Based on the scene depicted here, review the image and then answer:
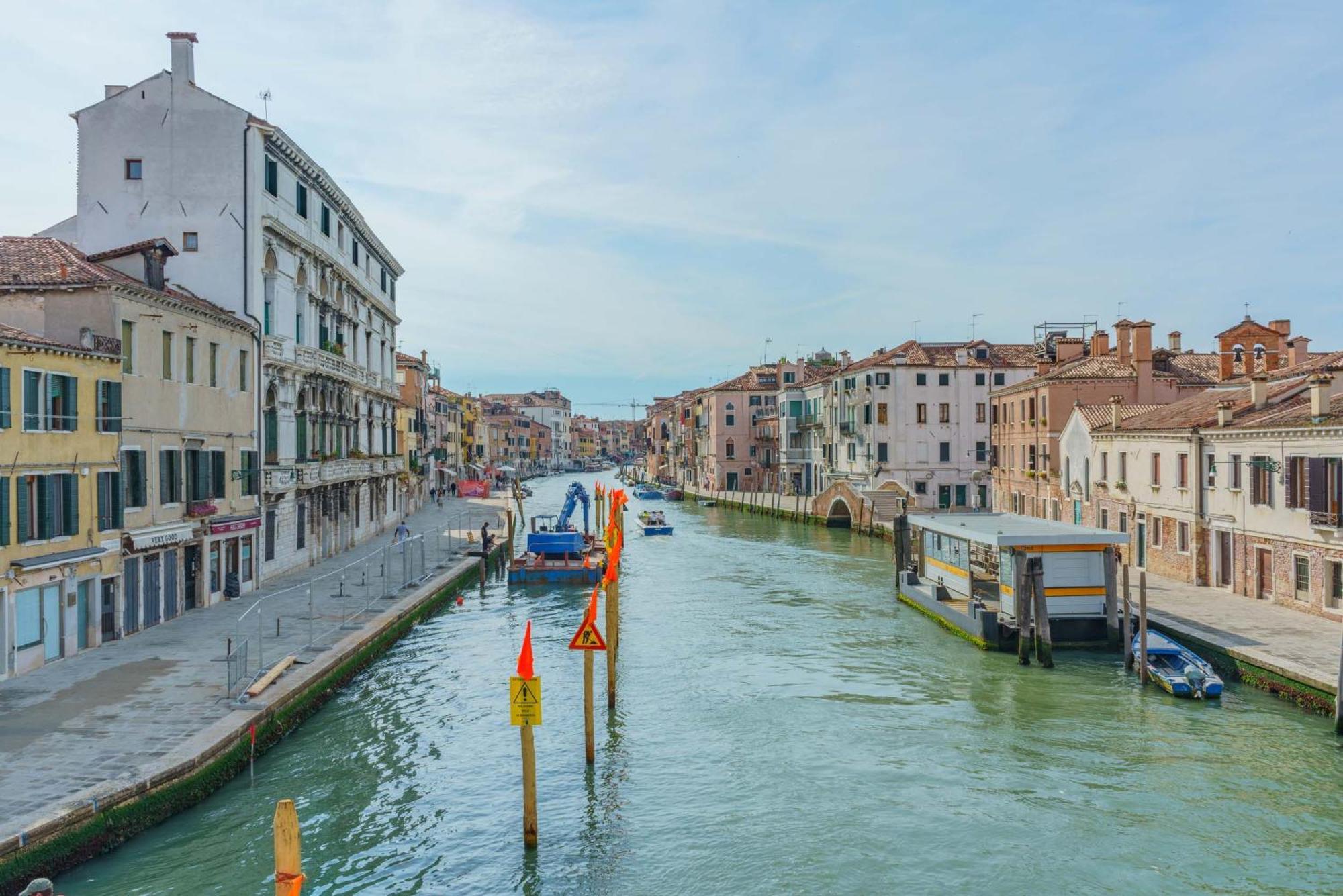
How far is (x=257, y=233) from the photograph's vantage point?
90.1 ft

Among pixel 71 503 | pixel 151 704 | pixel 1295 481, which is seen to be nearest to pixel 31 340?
pixel 71 503

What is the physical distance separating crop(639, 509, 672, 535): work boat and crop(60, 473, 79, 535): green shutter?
1567 inches

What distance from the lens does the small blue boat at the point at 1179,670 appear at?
18375 millimetres

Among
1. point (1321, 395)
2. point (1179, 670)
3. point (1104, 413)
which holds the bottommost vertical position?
point (1179, 670)

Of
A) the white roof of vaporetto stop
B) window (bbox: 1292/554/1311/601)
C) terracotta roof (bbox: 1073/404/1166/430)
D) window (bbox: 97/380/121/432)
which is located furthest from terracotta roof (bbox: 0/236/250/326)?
terracotta roof (bbox: 1073/404/1166/430)

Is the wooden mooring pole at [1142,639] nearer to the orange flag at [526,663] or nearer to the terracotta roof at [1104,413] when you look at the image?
the orange flag at [526,663]

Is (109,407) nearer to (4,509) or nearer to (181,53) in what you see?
(4,509)

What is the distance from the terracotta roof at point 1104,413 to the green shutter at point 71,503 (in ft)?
97.0

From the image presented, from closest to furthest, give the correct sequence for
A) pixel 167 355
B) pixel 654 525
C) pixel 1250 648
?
pixel 1250 648 → pixel 167 355 → pixel 654 525

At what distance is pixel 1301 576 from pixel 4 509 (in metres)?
26.5

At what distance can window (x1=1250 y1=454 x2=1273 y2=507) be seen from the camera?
2386 centimetres

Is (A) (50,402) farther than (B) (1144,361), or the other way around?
(B) (1144,361)

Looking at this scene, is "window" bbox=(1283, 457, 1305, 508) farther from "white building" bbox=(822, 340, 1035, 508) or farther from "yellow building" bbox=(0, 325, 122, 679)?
"white building" bbox=(822, 340, 1035, 508)

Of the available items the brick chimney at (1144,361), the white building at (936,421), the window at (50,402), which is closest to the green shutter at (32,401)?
the window at (50,402)
